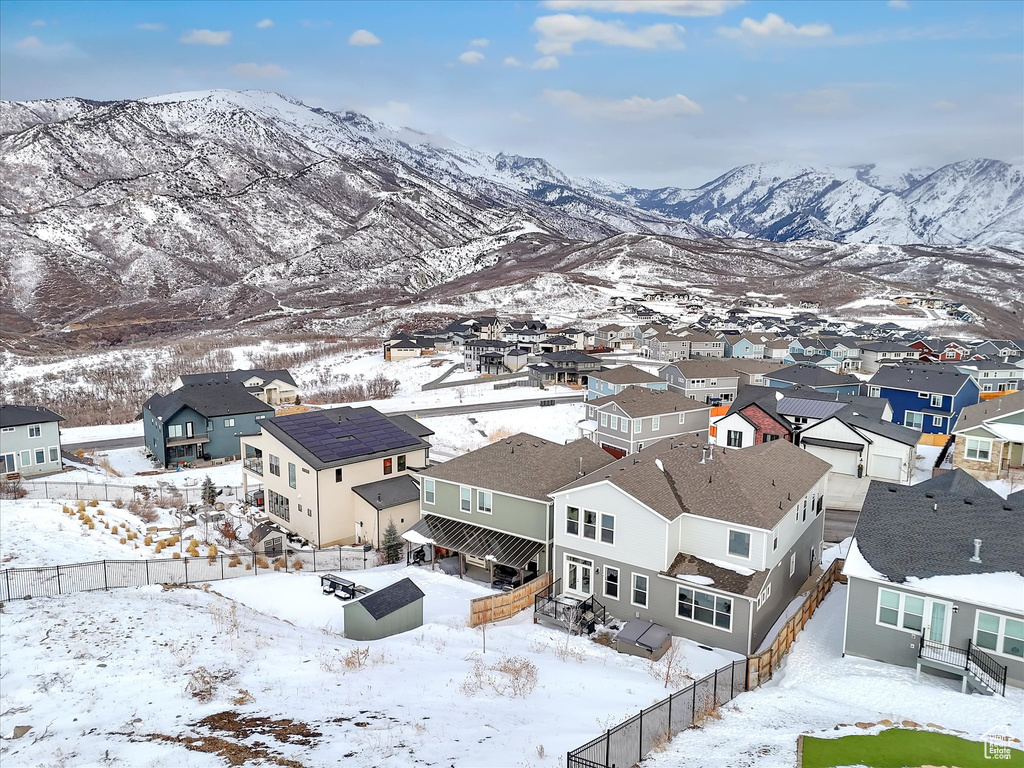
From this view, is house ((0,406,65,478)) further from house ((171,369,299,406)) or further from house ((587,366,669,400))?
house ((587,366,669,400))

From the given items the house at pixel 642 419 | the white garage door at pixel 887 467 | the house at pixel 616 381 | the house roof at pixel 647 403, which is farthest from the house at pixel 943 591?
the house at pixel 616 381

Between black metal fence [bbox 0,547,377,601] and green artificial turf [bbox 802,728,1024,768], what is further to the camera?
black metal fence [bbox 0,547,377,601]

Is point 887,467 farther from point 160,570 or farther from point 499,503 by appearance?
point 160,570

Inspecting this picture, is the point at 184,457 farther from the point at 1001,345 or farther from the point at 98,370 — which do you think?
the point at 1001,345

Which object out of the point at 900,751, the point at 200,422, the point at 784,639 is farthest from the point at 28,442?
the point at 900,751

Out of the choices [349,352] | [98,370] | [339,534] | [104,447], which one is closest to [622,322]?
[349,352]

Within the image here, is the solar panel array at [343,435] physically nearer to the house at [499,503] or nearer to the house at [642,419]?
the house at [499,503]

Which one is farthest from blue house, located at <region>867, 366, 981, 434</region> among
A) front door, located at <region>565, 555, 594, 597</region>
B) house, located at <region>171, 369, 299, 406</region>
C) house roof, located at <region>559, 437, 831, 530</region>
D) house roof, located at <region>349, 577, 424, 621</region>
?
house, located at <region>171, 369, 299, 406</region>
